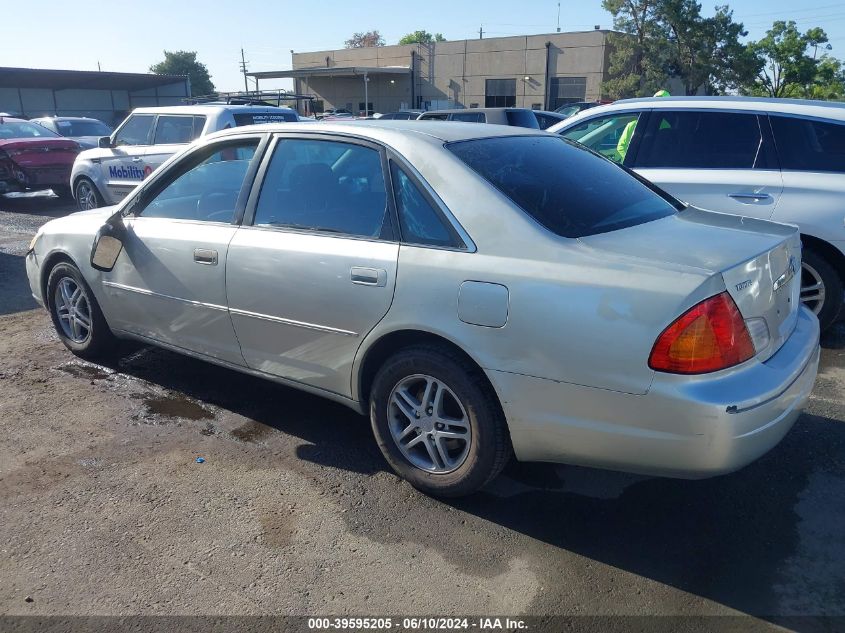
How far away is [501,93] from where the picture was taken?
49.8m

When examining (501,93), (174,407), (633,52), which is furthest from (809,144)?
(501,93)

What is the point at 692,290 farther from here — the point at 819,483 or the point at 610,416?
the point at 819,483

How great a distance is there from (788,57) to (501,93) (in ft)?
58.9

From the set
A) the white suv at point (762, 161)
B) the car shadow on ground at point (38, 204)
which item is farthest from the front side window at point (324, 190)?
the car shadow on ground at point (38, 204)

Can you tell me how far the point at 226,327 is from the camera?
389 centimetres

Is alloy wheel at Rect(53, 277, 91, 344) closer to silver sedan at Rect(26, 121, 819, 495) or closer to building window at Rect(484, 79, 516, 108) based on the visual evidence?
silver sedan at Rect(26, 121, 819, 495)

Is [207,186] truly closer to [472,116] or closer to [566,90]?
[472,116]

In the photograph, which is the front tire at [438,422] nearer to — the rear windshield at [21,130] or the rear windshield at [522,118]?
the rear windshield at [522,118]

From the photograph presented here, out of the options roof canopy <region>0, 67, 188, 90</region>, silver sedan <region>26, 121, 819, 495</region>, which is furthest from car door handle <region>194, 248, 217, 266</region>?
roof canopy <region>0, 67, 188, 90</region>

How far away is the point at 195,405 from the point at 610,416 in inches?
107

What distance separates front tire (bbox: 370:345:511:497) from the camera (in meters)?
3.01

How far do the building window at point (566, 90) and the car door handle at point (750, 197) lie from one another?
43.8 metres

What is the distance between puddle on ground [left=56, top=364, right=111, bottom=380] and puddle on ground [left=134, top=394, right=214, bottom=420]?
536mm

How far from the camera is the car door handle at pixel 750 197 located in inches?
206
